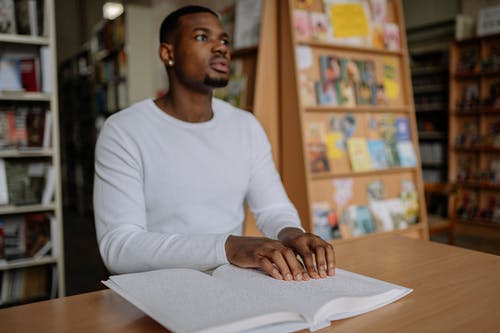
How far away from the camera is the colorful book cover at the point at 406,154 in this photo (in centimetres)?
310

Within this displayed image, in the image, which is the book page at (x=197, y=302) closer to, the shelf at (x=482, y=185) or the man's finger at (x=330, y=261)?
the man's finger at (x=330, y=261)

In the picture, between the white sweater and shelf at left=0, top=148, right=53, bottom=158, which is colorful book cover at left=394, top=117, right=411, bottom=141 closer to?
the white sweater

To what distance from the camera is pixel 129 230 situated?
1.16m

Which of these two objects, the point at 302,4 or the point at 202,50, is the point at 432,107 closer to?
the point at 302,4

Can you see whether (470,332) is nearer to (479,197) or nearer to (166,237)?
(166,237)

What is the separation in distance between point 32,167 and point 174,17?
173 centimetres

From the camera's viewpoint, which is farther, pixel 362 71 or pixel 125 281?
pixel 362 71

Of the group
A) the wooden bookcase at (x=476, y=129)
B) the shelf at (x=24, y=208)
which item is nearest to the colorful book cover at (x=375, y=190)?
the shelf at (x=24, y=208)

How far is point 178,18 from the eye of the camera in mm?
1511

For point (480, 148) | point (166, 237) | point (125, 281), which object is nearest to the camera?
point (125, 281)

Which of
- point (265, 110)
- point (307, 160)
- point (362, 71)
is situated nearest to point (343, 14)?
point (362, 71)

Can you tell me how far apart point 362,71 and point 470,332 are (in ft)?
8.26

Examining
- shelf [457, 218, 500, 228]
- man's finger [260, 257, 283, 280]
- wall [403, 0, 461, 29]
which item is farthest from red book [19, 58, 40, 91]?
wall [403, 0, 461, 29]

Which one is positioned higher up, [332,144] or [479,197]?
[332,144]
